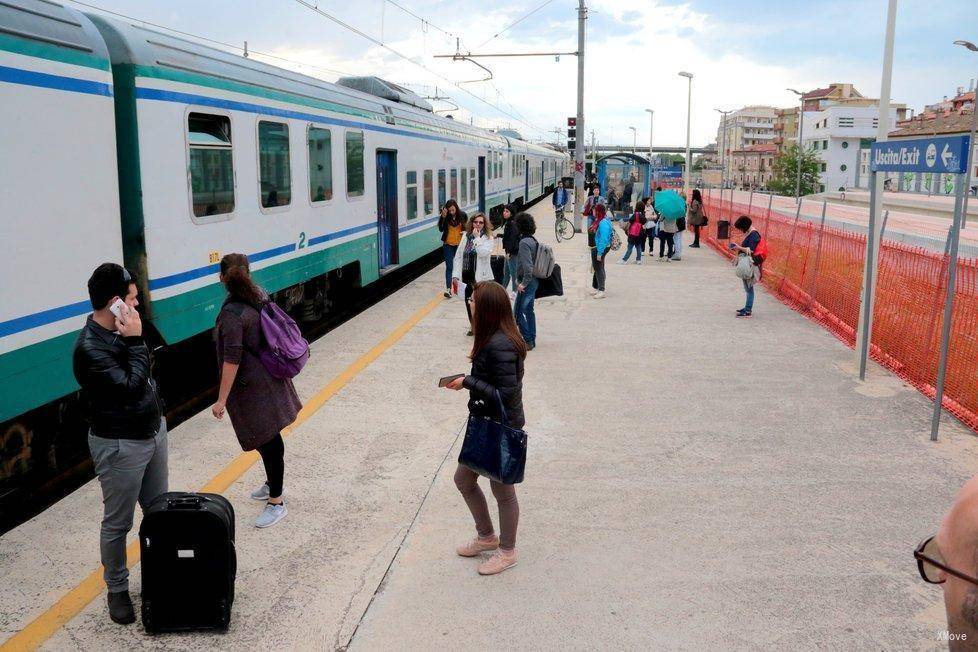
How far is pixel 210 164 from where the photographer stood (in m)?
Result: 7.41

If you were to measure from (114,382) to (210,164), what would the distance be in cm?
411

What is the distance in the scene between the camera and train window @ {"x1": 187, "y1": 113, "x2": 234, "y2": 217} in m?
7.07

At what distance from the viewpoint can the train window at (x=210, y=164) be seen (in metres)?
7.07

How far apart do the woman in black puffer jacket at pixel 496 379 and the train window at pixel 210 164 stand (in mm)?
3715

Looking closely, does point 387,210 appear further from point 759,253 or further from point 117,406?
point 117,406

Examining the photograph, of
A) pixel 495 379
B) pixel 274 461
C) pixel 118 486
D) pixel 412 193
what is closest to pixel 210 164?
pixel 274 461

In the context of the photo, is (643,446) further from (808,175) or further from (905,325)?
(808,175)

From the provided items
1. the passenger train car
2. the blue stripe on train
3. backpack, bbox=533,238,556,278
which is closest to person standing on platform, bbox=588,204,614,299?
backpack, bbox=533,238,556,278

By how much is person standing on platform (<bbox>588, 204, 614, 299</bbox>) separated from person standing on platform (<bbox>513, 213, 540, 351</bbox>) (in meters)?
3.28

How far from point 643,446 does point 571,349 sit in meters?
3.40

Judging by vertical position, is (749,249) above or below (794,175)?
below

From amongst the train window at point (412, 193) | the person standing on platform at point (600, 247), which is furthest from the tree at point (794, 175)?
the train window at point (412, 193)

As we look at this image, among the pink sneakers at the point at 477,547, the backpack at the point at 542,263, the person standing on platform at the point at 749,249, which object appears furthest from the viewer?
the person standing on platform at the point at 749,249

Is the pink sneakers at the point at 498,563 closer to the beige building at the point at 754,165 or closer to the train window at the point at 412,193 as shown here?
the train window at the point at 412,193
